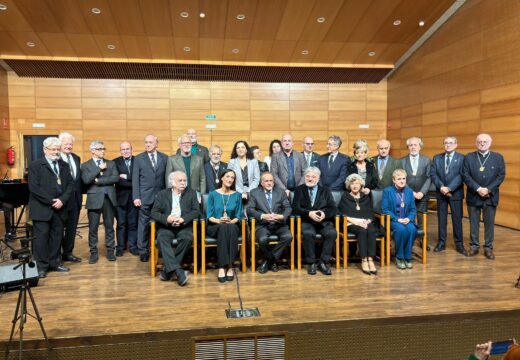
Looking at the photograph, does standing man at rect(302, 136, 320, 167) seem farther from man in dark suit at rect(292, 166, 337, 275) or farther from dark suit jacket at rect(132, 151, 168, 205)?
dark suit jacket at rect(132, 151, 168, 205)

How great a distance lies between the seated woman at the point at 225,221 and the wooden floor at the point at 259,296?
0.61ft

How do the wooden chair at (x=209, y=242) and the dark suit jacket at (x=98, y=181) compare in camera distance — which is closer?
the wooden chair at (x=209, y=242)

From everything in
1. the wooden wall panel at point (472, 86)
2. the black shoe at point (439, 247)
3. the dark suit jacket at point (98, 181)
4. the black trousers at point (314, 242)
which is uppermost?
the wooden wall panel at point (472, 86)

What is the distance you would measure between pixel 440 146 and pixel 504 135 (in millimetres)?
1570

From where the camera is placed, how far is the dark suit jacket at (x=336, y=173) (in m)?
4.52

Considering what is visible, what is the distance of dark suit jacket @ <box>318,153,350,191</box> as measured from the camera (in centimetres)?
452

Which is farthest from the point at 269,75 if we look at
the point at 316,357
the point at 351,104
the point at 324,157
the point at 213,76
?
the point at 316,357

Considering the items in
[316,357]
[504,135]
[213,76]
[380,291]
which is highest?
[213,76]

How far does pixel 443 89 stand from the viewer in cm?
762

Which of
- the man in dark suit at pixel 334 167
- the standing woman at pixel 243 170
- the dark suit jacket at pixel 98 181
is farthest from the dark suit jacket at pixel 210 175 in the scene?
the man in dark suit at pixel 334 167

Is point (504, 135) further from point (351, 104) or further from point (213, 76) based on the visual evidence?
point (213, 76)

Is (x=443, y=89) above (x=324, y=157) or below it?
above

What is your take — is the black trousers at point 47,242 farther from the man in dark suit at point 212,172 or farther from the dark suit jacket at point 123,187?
the man in dark suit at point 212,172

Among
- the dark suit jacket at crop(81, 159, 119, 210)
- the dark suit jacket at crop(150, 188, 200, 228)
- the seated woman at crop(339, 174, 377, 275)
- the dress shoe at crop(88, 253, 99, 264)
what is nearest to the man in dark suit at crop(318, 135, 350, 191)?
the seated woman at crop(339, 174, 377, 275)
